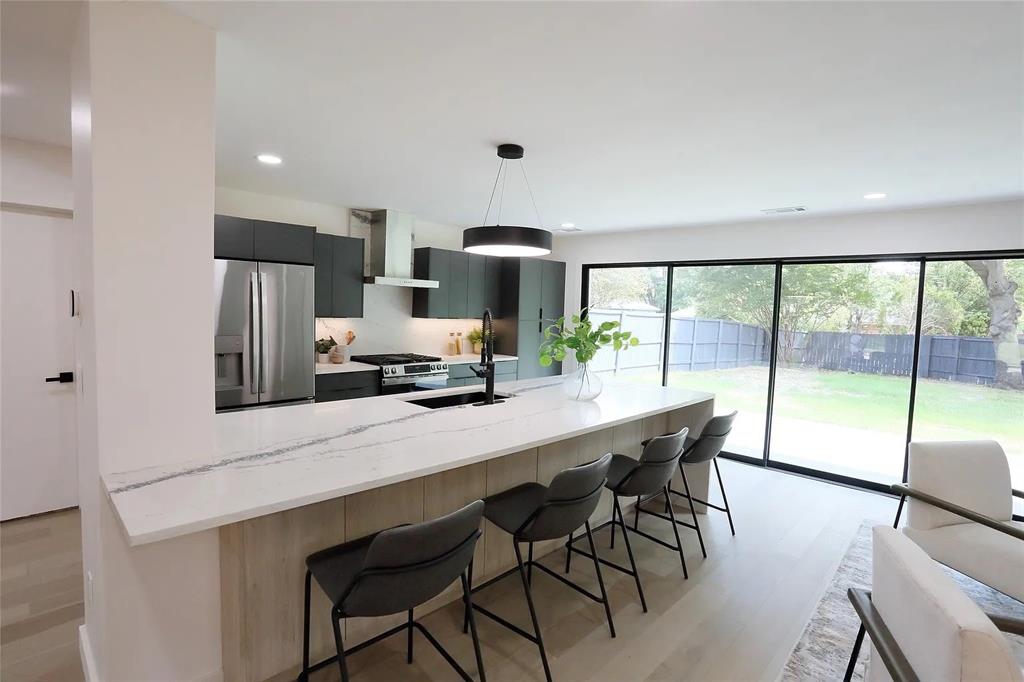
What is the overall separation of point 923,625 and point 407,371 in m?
4.37

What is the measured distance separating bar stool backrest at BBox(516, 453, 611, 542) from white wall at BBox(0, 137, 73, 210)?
3821 millimetres

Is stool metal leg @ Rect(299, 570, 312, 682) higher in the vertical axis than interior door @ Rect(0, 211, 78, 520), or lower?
lower

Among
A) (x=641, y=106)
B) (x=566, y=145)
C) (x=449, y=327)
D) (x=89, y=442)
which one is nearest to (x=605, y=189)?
(x=566, y=145)

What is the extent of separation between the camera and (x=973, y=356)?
416 cm

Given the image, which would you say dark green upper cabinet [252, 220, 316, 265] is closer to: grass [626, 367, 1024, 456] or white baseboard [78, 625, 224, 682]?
white baseboard [78, 625, 224, 682]

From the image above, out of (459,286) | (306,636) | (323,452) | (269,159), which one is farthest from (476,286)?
(306,636)

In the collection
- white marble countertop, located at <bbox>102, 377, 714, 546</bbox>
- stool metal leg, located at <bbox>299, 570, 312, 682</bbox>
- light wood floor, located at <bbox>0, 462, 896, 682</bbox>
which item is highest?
white marble countertop, located at <bbox>102, 377, 714, 546</bbox>

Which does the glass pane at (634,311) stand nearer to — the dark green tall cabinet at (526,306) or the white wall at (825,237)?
the white wall at (825,237)

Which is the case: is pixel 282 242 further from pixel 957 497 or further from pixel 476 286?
pixel 957 497

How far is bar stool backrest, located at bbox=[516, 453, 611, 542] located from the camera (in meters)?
2.08

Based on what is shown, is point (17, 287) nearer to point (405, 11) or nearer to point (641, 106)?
point (405, 11)

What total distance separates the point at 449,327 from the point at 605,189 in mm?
3024

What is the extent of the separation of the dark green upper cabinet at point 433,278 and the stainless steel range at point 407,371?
0.59 meters

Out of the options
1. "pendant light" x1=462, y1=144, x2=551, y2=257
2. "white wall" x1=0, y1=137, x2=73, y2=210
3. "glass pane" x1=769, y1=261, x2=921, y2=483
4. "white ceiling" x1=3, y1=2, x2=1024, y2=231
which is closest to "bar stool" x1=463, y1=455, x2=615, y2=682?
"pendant light" x1=462, y1=144, x2=551, y2=257
